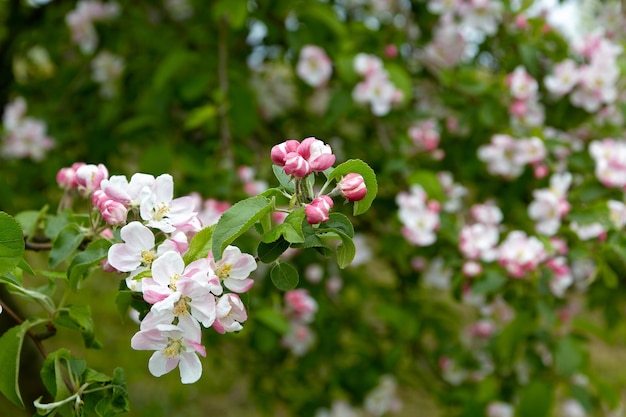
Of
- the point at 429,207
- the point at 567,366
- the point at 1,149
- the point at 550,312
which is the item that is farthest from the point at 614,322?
the point at 1,149

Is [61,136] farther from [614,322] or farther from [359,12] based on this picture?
[614,322]

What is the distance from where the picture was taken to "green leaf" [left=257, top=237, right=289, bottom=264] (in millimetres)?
877

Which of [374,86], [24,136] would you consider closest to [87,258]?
[374,86]

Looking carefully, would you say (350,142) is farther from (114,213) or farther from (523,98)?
(114,213)

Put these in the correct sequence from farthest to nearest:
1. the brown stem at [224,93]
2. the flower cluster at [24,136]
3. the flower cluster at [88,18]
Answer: the flower cluster at [88,18] → the flower cluster at [24,136] → the brown stem at [224,93]

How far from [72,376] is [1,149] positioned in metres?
1.88

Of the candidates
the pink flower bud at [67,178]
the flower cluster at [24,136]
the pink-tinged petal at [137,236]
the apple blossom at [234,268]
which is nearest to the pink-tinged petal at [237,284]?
the apple blossom at [234,268]

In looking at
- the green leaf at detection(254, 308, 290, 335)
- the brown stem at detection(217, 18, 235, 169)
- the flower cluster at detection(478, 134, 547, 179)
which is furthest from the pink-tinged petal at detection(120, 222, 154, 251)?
the flower cluster at detection(478, 134, 547, 179)

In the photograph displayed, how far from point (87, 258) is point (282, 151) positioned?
0.90 feet

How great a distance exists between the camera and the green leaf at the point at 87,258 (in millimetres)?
924

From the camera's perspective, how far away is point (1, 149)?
262cm

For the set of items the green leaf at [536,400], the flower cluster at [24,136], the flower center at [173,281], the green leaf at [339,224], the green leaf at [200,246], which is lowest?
the green leaf at [536,400]

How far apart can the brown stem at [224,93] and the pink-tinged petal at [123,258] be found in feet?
3.69

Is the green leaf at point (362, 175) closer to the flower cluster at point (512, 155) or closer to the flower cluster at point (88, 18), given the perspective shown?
the flower cluster at point (512, 155)
